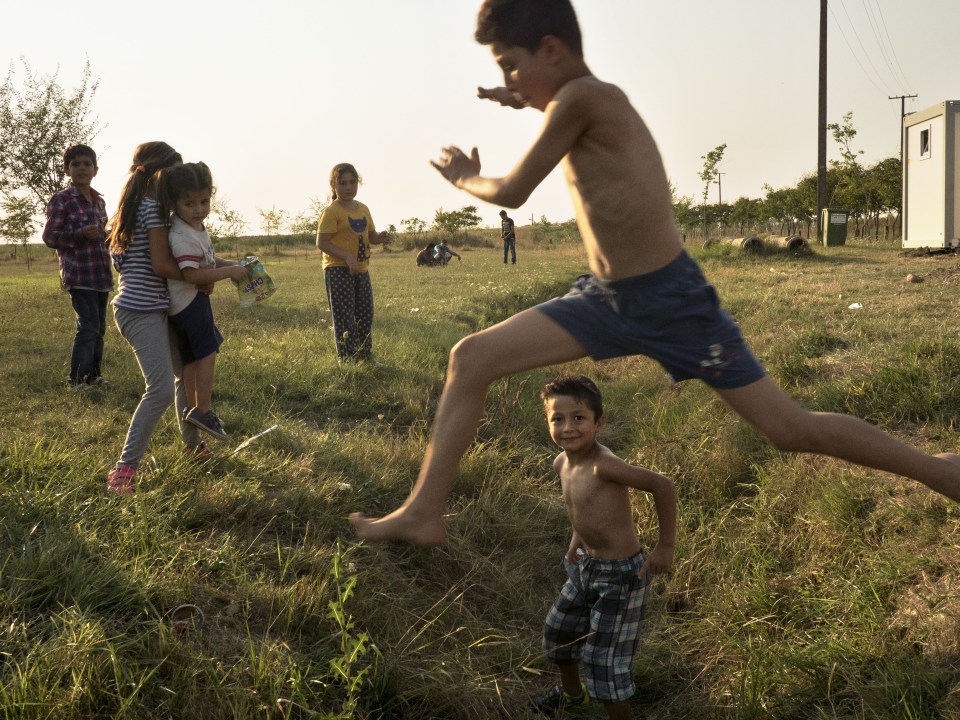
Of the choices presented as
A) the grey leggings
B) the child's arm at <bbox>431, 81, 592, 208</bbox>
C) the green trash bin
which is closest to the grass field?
the grey leggings

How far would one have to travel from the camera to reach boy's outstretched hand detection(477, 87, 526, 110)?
2949mm

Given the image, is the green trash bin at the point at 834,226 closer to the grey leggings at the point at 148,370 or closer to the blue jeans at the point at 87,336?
the blue jeans at the point at 87,336

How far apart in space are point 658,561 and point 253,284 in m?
3.02

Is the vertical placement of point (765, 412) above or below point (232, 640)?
above

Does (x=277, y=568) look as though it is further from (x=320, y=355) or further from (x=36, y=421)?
(x=320, y=355)

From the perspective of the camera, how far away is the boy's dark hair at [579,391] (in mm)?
3355

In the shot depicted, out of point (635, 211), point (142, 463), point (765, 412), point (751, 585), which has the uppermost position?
point (635, 211)

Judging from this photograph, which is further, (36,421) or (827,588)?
(36,421)

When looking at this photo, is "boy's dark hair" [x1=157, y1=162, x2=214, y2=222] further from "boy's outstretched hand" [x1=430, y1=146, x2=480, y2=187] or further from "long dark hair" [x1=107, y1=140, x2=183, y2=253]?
Result: "boy's outstretched hand" [x1=430, y1=146, x2=480, y2=187]

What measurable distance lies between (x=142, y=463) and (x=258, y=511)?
2.44ft

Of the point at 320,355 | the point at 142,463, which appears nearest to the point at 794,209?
the point at 320,355

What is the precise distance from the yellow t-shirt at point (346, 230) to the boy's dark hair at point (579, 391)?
443 centimetres

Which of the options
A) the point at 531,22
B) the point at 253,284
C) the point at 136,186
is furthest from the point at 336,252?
the point at 531,22

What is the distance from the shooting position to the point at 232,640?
3188 mm
